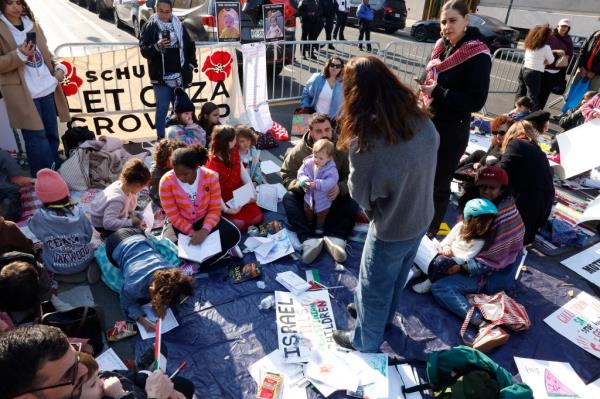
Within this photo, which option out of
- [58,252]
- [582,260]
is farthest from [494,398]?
[58,252]

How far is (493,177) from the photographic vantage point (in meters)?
3.19

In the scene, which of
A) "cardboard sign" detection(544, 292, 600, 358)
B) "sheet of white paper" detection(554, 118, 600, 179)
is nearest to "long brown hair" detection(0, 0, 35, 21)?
"cardboard sign" detection(544, 292, 600, 358)

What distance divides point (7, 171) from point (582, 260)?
19.4ft

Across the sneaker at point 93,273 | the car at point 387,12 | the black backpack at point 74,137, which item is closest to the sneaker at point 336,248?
the sneaker at point 93,273

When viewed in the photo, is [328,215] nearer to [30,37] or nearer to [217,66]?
[217,66]

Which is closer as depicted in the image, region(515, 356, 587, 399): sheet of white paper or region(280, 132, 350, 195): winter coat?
region(515, 356, 587, 399): sheet of white paper

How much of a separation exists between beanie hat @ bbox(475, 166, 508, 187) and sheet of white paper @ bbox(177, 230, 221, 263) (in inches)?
87.5

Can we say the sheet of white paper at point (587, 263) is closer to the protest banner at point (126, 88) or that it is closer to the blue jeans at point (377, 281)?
the blue jeans at point (377, 281)

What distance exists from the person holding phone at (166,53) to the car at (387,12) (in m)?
13.9

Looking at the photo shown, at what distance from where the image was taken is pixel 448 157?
354cm

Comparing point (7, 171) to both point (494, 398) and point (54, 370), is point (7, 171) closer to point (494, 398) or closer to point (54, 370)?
point (54, 370)

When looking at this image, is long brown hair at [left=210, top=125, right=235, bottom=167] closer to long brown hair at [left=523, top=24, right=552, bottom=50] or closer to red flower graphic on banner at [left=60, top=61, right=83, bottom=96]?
red flower graphic on banner at [left=60, top=61, right=83, bottom=96]

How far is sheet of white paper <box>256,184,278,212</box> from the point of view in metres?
4.53

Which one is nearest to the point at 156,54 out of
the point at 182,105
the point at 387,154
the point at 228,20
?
the point at 182,105
